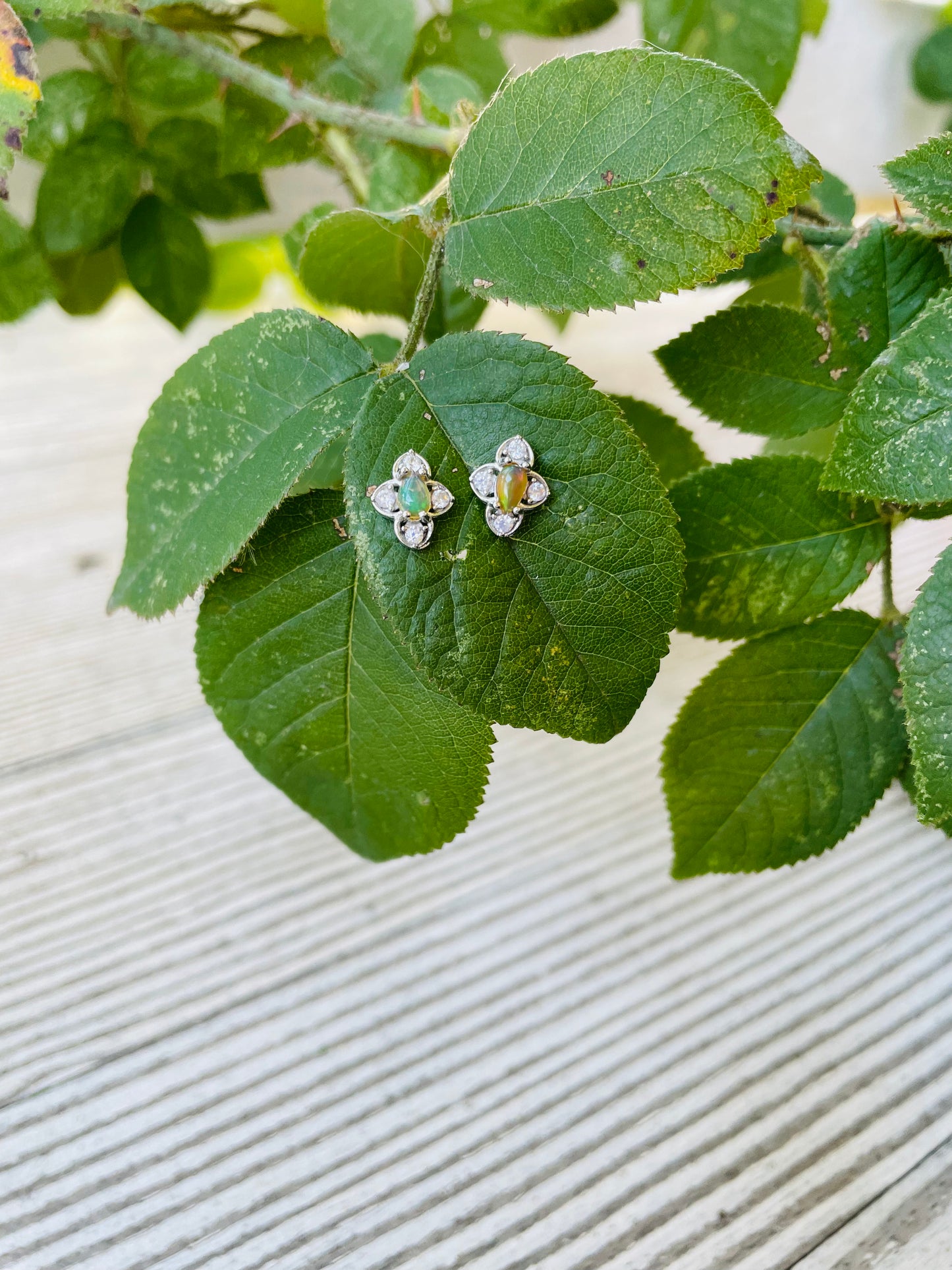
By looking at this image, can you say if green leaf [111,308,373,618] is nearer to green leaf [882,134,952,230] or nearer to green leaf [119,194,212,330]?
green leaf [882,134,952,230]

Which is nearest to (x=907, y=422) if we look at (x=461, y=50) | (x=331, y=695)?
(x=331, y=695)

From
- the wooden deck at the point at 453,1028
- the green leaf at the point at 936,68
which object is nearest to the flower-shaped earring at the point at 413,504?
the wooden deck at the point at 453,1028

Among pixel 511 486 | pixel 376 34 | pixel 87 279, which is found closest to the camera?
pixel 511 486

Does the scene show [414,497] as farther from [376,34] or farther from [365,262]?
[376,34]

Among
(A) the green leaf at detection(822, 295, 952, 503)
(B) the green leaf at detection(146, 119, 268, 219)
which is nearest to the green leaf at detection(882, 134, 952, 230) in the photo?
(A) the green leaf at detection(822, 295, 952, 503)

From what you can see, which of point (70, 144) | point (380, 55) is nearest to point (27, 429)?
point (70, 144)

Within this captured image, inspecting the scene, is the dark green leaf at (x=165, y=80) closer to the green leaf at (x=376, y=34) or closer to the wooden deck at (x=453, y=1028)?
the green leaf at (x=376, y=34)
